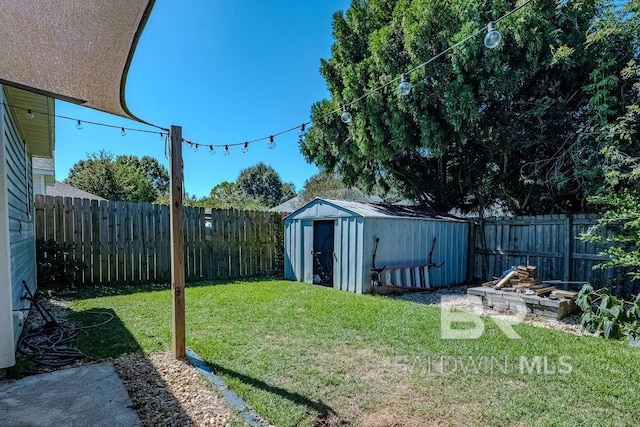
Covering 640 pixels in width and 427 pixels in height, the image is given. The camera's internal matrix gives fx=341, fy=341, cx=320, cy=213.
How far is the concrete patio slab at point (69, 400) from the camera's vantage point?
211cm

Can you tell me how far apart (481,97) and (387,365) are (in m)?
6.02

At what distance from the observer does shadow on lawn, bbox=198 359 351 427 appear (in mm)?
2148

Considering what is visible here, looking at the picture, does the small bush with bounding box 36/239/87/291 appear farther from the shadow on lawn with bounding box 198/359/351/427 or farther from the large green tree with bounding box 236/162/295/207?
the large green tree with bounding box 236/162/295/207

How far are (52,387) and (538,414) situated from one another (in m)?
3.43

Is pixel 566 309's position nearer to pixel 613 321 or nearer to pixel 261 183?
pixel 613 321

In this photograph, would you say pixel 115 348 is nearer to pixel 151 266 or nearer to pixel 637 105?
pixel 151 266

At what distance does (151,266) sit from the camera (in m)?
7.28

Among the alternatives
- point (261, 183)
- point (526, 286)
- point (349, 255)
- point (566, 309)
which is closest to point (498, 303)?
point (526, 286)

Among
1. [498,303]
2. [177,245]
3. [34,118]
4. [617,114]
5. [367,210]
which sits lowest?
[498,303]

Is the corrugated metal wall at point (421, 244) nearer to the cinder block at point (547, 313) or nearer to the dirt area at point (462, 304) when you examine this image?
the dirt area at point (462, 304)

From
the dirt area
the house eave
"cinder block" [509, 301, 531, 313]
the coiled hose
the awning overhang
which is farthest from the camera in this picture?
"cinder block" [509, 301, 531, 313]

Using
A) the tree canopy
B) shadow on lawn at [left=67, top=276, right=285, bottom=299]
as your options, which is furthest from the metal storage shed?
the tree canopy

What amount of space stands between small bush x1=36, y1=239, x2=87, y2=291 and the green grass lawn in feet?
4.92

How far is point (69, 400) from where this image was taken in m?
2.35
